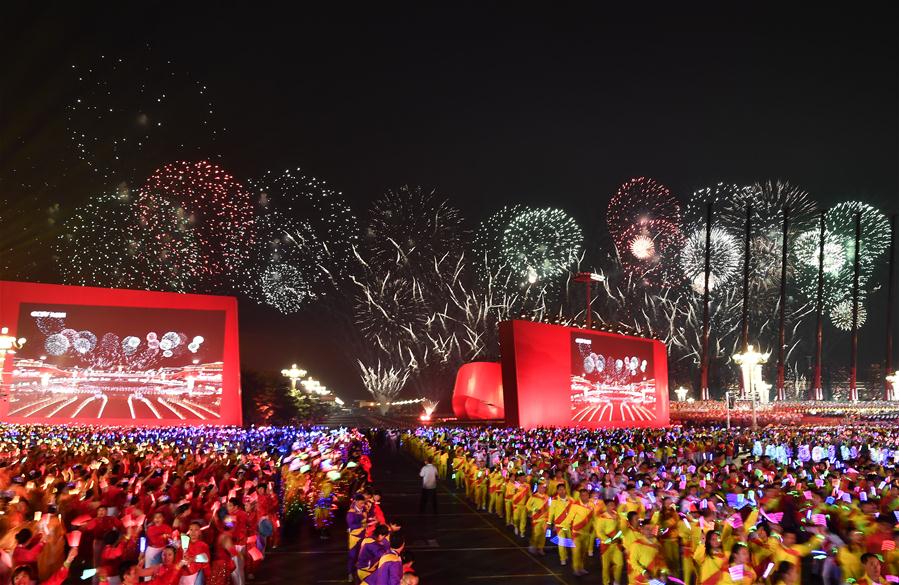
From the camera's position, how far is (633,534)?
1008 cm

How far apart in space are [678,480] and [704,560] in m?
7.50

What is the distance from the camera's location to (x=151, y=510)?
10664 mm

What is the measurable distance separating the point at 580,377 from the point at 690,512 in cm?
2827

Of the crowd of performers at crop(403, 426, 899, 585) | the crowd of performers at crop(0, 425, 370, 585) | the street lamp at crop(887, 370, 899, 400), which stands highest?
the crowd of performers at crop(0, 425, 370, 585)

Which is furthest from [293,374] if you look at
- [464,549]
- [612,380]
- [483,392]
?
[464,549]

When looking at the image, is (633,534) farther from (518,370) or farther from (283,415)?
(283,415)

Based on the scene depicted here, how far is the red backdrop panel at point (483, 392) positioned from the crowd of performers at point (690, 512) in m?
27.7

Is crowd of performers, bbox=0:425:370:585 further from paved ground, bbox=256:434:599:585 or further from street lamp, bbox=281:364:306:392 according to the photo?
street lamp, bbox=281:364:306:392

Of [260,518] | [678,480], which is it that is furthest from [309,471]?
[678,480]

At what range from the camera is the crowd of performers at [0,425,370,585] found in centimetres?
847

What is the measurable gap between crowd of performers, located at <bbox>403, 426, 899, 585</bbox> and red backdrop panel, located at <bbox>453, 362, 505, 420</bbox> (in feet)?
91.0

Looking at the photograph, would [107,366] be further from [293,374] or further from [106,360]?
[293,374]

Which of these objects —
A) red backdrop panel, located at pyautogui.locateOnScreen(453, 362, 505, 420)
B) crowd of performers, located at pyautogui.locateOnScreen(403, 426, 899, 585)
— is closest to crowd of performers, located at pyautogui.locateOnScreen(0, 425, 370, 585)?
crowd of performers, located at pyautogui.locateOnScreen(403, 426, 899, 585)

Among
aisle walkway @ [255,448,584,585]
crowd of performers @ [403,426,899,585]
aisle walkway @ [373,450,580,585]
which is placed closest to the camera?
crowd of performers @ [403,426,899,585]
